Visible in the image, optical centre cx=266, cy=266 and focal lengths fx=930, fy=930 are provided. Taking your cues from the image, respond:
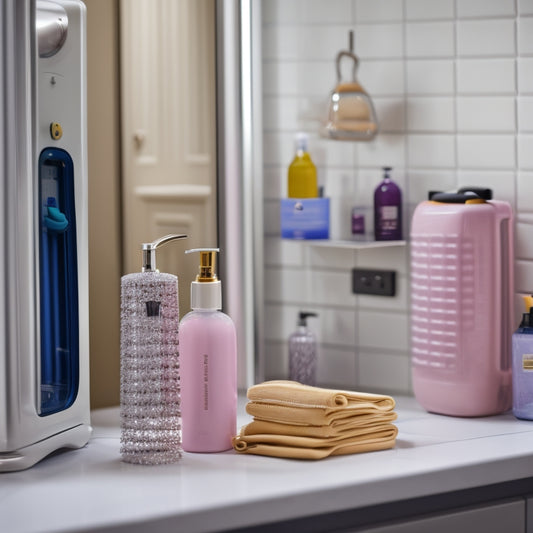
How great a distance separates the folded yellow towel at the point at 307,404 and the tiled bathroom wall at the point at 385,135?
47 centimetres

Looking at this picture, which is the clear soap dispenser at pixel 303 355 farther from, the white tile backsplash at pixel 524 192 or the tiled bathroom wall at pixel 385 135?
the white tile backsplash at pixel 524 192

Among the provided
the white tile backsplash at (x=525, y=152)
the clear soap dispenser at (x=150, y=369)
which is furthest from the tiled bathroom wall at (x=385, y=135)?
the clear soap dispenser at (x=150, y=369)

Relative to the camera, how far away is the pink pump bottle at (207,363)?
142cm

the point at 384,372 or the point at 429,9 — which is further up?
the point at 429,9

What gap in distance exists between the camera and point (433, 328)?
1.68 metres

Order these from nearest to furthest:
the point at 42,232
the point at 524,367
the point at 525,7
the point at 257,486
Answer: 1. the point at 257,486
2. the point at 42,232
3. the point at 524,367
4. the point at 525,7

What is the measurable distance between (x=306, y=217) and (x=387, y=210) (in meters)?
0.17

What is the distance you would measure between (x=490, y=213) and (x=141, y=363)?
667mm

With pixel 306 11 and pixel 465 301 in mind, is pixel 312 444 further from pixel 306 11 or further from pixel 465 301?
pixel 306 11

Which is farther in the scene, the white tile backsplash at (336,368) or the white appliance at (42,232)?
the white tile backsplash at (336,368)

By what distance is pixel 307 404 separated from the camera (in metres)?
1.41

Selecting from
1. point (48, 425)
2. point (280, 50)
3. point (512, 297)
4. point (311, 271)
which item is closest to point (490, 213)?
point (512, 297)

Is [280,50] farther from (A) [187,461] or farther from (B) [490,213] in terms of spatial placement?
(A) [187,461]

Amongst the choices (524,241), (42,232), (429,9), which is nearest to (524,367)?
(524,241)
